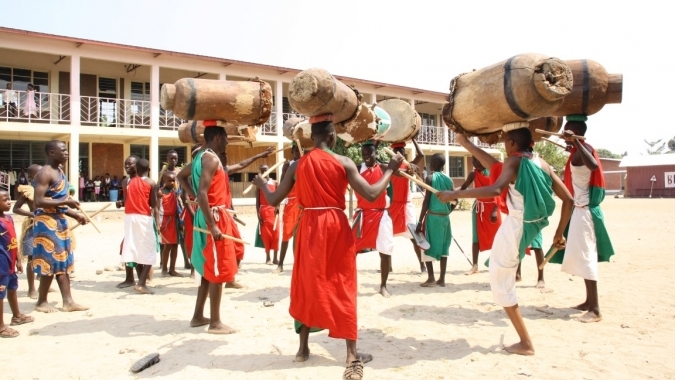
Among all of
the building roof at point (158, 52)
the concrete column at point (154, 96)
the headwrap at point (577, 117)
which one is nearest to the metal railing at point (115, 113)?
the concrete column at point (154, 96)

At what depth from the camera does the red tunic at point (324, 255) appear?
3695 mm

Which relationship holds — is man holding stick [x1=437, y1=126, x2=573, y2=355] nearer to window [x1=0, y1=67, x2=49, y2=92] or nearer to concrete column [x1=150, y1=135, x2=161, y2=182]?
concrete column [x1=150, y1=135, x2=161, y2=182]

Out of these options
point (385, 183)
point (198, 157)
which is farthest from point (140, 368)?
point (385, 183)

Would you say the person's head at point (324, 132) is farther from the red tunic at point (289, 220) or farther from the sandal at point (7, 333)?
the red tunic at point (289, 220)

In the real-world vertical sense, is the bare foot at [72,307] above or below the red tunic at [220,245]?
below

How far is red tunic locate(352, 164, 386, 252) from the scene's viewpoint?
648 centimetres

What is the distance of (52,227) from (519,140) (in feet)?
16.6

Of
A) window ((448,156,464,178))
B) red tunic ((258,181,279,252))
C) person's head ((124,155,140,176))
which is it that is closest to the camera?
person's head ((124,155,140,176))

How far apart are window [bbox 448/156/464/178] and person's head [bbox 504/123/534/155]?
99.3 feet

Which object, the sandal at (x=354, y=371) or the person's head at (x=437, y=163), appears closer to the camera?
the sandal at (x=354, y=371)

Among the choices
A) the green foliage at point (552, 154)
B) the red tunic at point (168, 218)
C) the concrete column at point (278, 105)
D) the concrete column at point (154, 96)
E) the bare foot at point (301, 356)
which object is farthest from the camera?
the green foliage at point (552, 154)

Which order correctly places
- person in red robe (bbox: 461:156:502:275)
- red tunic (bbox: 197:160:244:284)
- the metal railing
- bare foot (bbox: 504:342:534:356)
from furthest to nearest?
the metal railing, person in red robe (bbox: 461:156:502:275), red tunic (bbox: 197:160:244:284), bare foot (bbox: 504:342:534:356)

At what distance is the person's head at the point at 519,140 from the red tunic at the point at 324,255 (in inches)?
60.2

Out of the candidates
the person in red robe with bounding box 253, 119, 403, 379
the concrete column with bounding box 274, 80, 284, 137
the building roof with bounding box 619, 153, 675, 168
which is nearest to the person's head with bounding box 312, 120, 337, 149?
the person in red robe with bounding box 253, 119, 403, 379
